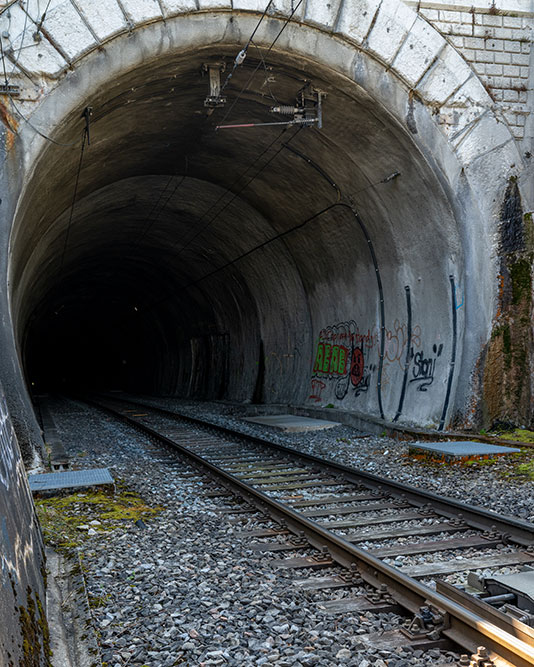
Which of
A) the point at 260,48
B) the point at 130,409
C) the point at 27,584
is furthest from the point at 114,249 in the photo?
the point at 27,584

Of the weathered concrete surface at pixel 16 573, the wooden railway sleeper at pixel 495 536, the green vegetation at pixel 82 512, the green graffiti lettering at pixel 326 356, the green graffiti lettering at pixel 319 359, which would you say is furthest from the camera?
the green graffiti lettering at pixel 319 359

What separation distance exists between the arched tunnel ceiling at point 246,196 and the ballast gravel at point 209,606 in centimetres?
490

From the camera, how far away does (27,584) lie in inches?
103

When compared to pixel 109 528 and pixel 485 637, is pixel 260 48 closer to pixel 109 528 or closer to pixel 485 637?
pixel 109 528

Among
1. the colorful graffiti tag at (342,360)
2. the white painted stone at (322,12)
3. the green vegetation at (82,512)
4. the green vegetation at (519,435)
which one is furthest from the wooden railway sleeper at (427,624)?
the colorful graffiti tag at (342,360)

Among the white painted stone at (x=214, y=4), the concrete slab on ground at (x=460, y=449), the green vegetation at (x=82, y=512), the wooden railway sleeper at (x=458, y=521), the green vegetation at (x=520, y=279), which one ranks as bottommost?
the green vegetation at (x=82, y=512)

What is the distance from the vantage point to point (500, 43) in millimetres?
10164

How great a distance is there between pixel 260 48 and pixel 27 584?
799 cm

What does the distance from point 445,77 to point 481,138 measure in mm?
1091

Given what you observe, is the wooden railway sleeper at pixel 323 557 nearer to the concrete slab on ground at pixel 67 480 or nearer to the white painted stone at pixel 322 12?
the concrete slab on ground at pixel 67 480

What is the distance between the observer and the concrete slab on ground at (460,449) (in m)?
7.81

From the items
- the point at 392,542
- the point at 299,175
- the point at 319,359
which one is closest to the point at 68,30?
the point at 299,175

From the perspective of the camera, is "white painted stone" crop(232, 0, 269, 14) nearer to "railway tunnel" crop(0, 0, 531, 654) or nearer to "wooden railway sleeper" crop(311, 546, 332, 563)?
"railway tunnel" crop(0, 0, 531, 654)

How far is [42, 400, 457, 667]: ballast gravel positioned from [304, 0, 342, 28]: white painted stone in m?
6.89
